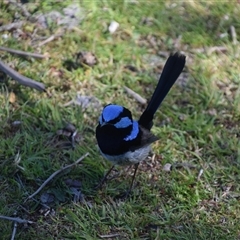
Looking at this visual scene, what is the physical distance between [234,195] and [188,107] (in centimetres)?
98

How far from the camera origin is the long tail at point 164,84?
3910 mm

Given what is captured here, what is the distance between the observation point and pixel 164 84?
155 inches

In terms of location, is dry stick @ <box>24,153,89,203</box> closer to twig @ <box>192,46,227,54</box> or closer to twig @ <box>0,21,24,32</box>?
twig @ <box>0,21,24,32</box>

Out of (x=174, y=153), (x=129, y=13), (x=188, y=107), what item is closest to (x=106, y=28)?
(x=129, y=13)

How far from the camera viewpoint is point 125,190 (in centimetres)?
394

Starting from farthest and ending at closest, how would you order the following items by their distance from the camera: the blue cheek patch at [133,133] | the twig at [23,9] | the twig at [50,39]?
the twig at [23,9], the twig at [50,39], the blue cheek patch at [133,133]

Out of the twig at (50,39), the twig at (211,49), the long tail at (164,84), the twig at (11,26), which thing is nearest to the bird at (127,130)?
the long tail at (164,84)

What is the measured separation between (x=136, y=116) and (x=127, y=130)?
92 cm

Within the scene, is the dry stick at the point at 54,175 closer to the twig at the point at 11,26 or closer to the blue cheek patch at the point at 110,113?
the blue cheek patch at the point at 110,113

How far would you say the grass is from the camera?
3.74m

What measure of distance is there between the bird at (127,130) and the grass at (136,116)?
286 millimetres

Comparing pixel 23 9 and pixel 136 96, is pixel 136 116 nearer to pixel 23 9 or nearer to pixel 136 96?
pixel 136 96

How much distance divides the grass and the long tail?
1.42 feet

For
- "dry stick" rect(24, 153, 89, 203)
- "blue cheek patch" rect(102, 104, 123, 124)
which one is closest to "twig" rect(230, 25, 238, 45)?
"dry stick" rect(24, 153, 89, 203)
